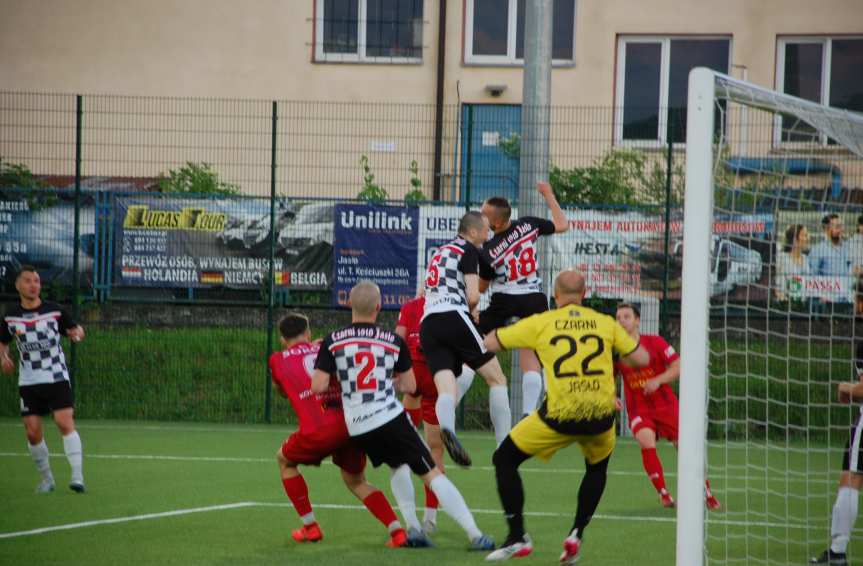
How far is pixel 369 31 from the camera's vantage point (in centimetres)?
2269

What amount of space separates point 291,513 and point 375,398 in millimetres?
1978

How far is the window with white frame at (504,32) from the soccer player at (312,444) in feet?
50.3

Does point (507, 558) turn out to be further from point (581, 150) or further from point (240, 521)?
point (581, 150)

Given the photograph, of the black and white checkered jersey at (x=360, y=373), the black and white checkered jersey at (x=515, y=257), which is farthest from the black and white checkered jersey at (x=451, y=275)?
the black and white checkered jersey at (x=360, y=373)

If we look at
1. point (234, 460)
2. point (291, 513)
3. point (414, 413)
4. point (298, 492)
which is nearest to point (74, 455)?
point (291, 513)

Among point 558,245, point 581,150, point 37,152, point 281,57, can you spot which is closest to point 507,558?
→ point 558,245

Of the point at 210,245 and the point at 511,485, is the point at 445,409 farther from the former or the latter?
the point at 210,245

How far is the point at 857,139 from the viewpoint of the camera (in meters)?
7.66

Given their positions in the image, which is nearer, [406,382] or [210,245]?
[406,382]

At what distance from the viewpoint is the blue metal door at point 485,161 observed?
15.8 m

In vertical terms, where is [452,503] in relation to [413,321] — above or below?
below

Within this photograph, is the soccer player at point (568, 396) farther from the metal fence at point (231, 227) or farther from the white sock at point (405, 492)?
the metal fence at point (231, 227)

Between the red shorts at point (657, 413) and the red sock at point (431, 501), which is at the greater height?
the red shorts at point (657, 413)

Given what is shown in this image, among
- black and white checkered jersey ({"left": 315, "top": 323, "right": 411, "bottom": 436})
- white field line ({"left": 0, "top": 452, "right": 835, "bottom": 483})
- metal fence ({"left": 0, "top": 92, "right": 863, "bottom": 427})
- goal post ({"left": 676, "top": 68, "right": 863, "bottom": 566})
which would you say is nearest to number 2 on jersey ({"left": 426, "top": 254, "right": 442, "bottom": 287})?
black and white checkered jersey ({"left": 315, "top": 323, "right": 411, "bottom": 436})
